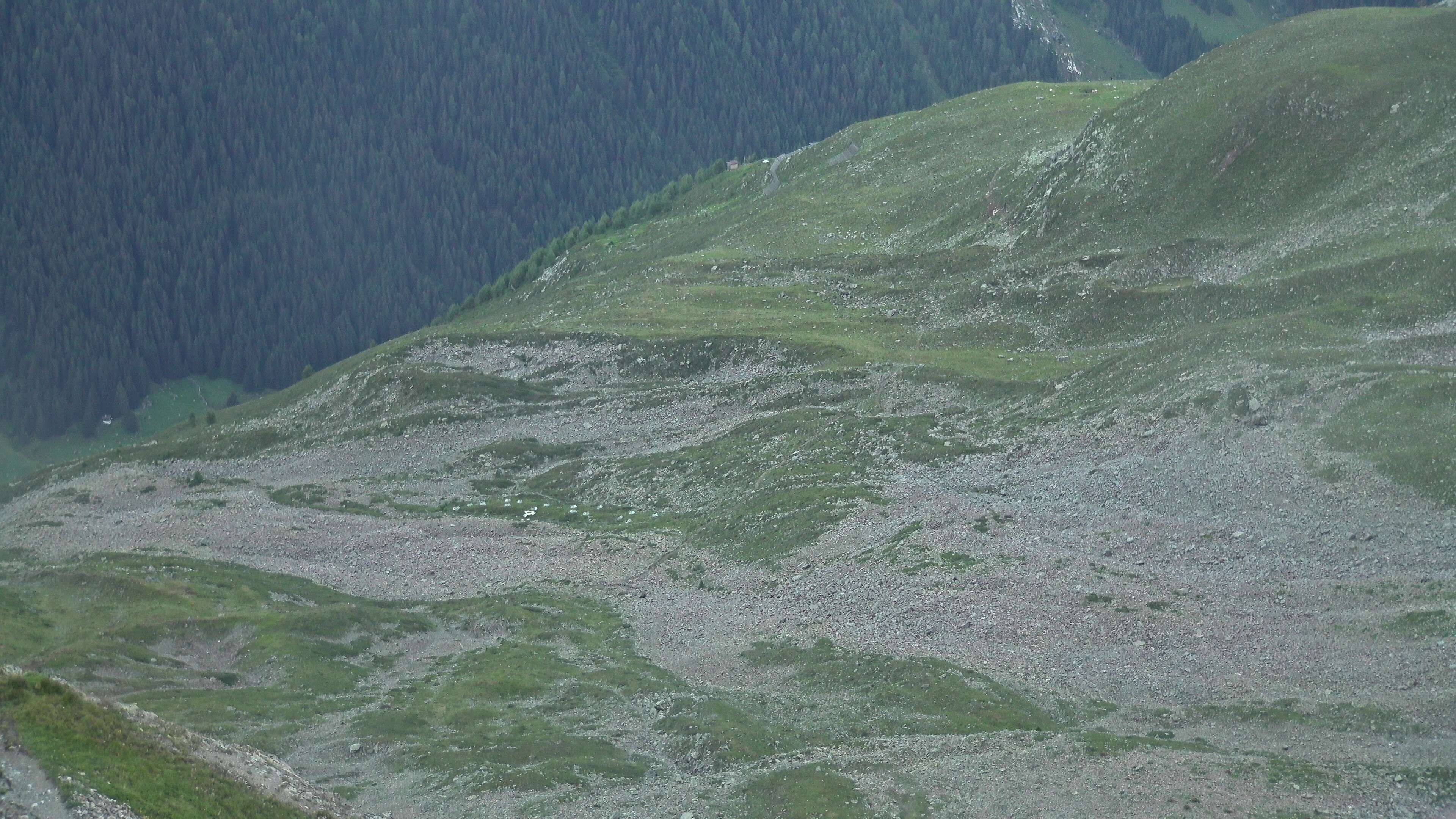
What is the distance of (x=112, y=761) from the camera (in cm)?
3822

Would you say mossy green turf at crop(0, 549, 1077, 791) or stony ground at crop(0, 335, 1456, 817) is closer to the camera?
stony ground at crop(0, 335, 1456, 817)

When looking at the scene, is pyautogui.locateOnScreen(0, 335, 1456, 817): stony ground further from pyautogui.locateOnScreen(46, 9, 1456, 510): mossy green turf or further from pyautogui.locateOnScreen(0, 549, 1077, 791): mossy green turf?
pyautogui.locateOnScreen(46, 9, 1456, 510): mossy green turf

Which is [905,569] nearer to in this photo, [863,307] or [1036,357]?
[1036,357]

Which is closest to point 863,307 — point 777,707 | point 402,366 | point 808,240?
point 808,240

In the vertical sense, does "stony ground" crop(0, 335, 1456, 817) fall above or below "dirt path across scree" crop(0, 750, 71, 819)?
below

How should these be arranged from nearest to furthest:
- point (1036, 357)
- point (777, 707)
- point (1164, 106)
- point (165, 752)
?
point (165, 752) → point (777, 707) → point (1036, 357) → point (1164, 106)

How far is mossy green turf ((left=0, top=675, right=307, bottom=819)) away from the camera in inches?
1441

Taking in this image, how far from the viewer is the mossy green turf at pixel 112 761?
3659 centimetres

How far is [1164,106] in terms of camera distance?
121 m

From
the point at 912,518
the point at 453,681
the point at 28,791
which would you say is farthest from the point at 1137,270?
the point at 28,791

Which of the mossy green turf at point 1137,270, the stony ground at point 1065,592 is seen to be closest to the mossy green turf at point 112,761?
the stony ground at point 1065,592

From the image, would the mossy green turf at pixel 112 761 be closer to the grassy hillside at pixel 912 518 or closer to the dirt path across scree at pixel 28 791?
the dirt path across scree at pixel 28 791

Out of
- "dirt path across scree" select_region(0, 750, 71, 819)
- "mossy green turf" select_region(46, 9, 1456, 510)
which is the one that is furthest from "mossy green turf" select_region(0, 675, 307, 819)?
"mossy green turf" select_region(46, 9, 1456, 510)

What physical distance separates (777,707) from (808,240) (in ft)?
336
